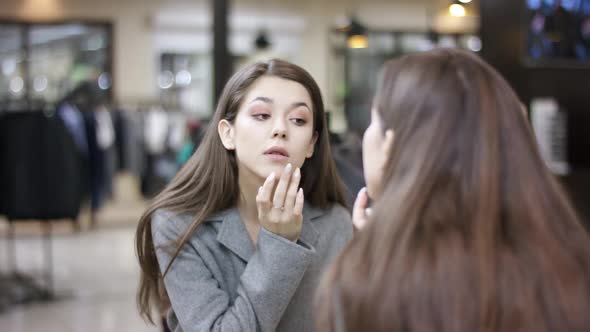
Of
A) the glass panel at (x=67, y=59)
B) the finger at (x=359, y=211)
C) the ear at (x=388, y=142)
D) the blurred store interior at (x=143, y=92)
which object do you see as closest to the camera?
the ear at (x=388, y=142)

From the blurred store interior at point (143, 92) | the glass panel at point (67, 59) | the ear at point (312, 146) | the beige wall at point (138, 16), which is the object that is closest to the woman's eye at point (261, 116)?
the ear at point (312, 146)

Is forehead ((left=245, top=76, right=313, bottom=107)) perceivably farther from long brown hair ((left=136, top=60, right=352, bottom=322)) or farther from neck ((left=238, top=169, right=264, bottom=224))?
neck ((left=238, top=169, right=264, bottom=224))

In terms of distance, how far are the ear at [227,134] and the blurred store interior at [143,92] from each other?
263 millimetres

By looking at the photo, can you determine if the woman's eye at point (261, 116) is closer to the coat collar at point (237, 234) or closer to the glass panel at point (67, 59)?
the coat collar at point (237, 234)

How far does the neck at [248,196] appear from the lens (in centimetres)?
164

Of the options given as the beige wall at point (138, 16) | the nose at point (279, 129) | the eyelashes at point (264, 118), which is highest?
the beige wall at point (138, 16)

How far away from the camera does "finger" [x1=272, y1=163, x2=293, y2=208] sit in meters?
1.45

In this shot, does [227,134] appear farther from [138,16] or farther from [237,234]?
[138,16]

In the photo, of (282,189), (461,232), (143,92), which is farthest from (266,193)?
(143,92)

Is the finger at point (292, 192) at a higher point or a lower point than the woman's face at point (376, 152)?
lower

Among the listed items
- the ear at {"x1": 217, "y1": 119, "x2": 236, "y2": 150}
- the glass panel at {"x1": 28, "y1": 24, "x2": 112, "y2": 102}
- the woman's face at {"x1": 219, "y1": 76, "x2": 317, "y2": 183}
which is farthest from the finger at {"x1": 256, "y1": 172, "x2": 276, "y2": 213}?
the glass panel at {"x1": 28, "y1": 24, "x2": 112, "y2": 102}

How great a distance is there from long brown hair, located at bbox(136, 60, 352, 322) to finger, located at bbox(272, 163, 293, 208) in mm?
219

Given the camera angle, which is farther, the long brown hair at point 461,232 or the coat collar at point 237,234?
the coat collar at point 237,234

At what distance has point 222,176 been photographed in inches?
64.8
